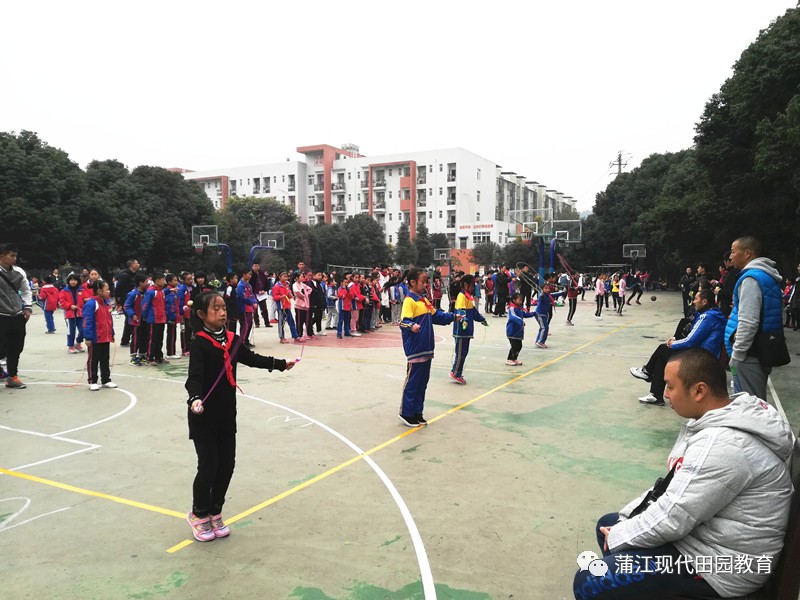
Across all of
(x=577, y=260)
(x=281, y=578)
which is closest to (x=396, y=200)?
(x=577, y=260)

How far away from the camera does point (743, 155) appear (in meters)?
18.7

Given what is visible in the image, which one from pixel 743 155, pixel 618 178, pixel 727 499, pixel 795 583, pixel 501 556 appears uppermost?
pixel 618 178

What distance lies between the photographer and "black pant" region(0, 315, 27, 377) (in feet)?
27.0

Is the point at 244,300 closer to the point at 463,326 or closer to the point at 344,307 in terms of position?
the point at 344,307

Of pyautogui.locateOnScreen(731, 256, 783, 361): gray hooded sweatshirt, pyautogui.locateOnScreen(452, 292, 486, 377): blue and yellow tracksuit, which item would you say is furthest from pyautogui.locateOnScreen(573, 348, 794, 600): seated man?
pyautogui.locateOnScreen(452, 292, 486, 377): blue and yellow tracksuit

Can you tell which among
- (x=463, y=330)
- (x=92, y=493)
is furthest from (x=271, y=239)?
(x=92, y=493)

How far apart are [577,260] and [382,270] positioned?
37.4 m

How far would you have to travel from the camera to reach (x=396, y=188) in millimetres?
74562

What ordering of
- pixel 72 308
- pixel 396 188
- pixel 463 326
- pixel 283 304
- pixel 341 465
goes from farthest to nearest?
pixel 396 188 → pixel 283 304 → pixel 72 308 → pixel 463 326 → pixel 341 465

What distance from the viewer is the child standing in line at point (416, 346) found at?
6.41 m

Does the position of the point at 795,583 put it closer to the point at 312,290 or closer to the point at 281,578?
the point at 281,578

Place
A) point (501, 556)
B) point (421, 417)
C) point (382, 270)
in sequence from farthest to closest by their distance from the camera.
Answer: point (382, 270) < point (421, 417) < point (501, 556)

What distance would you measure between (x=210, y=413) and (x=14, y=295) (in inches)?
253

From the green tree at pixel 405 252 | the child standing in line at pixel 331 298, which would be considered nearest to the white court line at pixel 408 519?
the child standing in line at pixel 331 298
